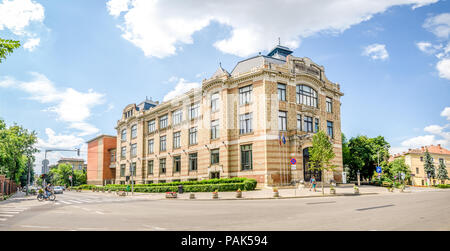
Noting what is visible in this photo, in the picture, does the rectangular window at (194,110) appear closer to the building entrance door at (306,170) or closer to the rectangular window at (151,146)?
the rectangular window at (151,146)

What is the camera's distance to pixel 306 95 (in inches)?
1561

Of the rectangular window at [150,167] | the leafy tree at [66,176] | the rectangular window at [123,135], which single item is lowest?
the leafy tree at [66,176]

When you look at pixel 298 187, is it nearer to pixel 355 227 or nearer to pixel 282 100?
pixel 282 100

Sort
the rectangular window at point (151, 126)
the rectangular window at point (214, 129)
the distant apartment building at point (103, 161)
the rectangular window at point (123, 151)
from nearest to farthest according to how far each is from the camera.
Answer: the rectangular window at point (214, 129) → the rectangular window at point (151, 126) → the rectangular window at point (123, 151) → the distant apartment building at point (103, 161)

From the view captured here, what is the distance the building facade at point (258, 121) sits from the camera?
35.3m

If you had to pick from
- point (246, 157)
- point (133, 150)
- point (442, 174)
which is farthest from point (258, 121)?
point (442, 174)

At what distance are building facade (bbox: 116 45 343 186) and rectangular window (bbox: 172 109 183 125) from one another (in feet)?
0.52

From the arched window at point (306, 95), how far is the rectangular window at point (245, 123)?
682 cm

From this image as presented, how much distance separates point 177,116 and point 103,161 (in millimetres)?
31971

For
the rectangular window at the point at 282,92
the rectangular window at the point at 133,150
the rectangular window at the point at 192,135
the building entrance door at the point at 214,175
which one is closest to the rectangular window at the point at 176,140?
the rectangular window at the point at 192,135

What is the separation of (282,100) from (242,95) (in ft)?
16.1

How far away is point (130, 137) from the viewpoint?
62.6 metres

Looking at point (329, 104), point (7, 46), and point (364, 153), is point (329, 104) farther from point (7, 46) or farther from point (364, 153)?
point (7, 46)
